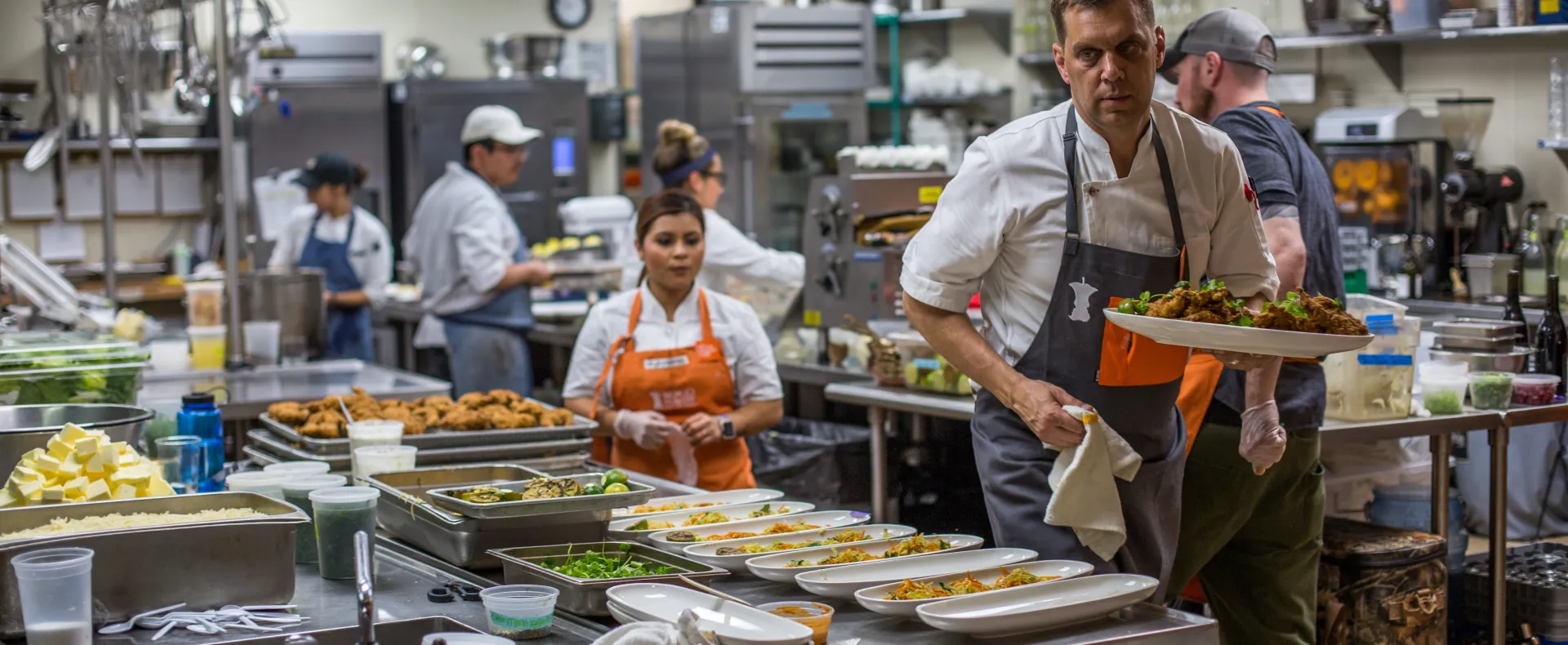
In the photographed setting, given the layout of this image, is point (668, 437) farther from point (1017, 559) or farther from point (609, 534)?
point (1017, 559)

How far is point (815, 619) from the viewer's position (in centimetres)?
207

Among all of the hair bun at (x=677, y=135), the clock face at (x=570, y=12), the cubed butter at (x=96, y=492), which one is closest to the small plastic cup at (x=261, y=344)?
the hair bun at (x=677, y=135)

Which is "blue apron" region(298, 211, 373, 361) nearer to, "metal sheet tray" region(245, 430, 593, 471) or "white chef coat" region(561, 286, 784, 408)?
"white chef coat" region(561, 286, 784, 408)

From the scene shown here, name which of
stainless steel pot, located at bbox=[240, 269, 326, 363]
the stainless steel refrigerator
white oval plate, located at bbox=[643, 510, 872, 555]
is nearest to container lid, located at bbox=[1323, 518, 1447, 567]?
white oval plate, located at bbox=[643, 510, 872, 555]

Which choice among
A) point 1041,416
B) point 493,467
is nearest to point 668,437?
point 493,467

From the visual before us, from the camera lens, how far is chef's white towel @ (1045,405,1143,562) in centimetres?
251

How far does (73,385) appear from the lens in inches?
141

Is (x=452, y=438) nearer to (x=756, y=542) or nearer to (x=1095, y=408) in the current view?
(x=756, y=542)

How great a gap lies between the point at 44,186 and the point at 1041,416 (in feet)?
28.5

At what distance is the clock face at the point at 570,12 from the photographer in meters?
11.0

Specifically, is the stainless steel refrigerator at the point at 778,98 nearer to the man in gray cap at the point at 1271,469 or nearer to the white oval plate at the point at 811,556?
the man in gray cap at the point at 1271,469

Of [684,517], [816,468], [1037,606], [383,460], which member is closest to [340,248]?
[816,468]

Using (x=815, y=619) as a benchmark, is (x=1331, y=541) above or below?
below

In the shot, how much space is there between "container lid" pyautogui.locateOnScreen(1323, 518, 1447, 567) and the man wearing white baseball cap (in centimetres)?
355
